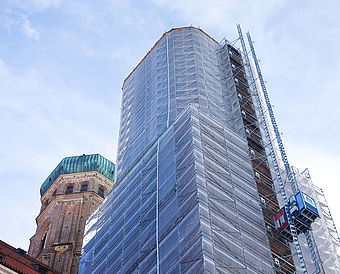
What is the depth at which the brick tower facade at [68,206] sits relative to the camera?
57.8 m

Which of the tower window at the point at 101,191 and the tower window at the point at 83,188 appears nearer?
the tower window at the point at 101,191

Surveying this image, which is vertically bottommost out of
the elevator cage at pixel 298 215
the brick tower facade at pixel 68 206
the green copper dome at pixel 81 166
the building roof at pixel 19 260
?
the elevator cage at pixel 298 215

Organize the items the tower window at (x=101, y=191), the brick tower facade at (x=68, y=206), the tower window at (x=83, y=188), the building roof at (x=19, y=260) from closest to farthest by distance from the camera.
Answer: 1. the building roof at (x=19, y=260)
2. the brick tower facade at (x=68, y=206)
3. the tower window at (x=101, y=191)
4. the tower window at (x=83, y=188)

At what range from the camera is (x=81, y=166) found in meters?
69.6

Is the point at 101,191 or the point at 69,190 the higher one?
the point at 69,190

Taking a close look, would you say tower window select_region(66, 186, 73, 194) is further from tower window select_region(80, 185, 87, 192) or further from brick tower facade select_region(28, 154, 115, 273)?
tower window select_region(80, 185, 87, 192)

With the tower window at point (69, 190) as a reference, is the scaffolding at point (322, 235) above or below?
below

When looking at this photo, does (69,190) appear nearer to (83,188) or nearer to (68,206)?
(83,188)

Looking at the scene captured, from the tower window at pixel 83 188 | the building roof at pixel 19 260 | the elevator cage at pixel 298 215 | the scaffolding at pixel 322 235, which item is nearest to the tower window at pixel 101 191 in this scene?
the tower window at pixel 83 188

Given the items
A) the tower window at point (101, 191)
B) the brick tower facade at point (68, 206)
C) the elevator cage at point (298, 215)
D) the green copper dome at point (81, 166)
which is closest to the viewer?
the elevator cage at point (298, 215)

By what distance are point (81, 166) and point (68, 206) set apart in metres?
7.18

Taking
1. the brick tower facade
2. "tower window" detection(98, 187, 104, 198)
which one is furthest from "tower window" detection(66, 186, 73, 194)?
"tower window" detection(98, 187, 104, 198)

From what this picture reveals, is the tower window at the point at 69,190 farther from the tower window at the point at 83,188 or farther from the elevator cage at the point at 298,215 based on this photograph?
the elevator cage at the point at 298,215

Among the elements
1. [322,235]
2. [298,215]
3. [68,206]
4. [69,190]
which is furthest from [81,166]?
[298,215]
